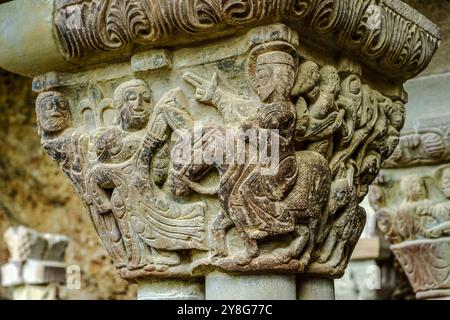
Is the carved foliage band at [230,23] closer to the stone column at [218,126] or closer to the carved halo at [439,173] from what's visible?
the stone column at [218,126]

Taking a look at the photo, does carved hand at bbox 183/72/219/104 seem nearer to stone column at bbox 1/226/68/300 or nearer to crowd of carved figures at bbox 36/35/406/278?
crowd of carved figures at bbox 36/35/406/278

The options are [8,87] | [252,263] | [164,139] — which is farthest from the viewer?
[8,87]

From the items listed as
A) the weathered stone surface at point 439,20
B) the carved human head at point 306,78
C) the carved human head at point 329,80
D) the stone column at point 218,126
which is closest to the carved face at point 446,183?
the weathered stone surface at point 439,20

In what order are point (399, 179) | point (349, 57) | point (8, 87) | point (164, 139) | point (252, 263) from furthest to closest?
point (8, 87)
point (399, 179)
point (349, 57)
point (164, 139)
point (252, 263)

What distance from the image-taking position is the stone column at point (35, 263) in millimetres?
5590

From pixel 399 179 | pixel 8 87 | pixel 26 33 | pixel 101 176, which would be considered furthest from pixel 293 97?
pixel 8 87

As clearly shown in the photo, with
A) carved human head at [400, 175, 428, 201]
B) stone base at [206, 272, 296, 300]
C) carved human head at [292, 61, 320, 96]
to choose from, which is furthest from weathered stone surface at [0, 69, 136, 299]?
carved human head at [292, 61, 320, 96]

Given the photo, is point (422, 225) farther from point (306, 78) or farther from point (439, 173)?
point (306, 78)

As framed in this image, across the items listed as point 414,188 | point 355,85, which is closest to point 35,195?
point 414,188

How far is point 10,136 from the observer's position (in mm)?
5957

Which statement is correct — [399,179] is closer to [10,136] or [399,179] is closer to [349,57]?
[349,57]

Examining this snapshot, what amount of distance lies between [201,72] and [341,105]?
38 centimetres

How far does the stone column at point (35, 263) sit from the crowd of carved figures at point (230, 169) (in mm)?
3100

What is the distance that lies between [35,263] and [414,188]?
2621mm
